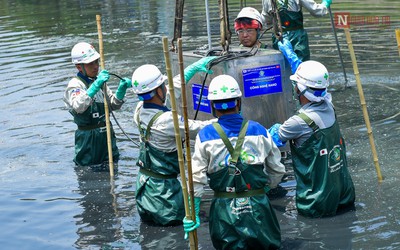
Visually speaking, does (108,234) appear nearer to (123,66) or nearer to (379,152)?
(379,152)

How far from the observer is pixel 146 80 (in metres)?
8.23

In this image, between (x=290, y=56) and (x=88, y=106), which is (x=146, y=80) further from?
(x=88, y=106)

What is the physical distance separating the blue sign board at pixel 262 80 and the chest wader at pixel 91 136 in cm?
222

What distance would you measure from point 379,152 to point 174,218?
3.36m

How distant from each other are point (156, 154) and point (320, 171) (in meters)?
1.73

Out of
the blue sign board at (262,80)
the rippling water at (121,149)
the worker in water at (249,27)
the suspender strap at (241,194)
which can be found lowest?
the rippling water at (121,149)

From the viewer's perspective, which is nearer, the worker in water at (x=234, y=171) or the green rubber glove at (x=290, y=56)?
the worker in water at (x=234, y=171)

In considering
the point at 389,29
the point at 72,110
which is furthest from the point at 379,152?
the point at 389,29

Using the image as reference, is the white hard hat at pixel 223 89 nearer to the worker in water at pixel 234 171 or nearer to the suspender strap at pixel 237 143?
the worker in water at pixel 234 171

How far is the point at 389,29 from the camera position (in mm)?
18953

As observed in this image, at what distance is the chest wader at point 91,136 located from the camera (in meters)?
10.7

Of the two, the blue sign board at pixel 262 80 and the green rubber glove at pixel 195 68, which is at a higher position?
the green rubber glove at pixel 195 68

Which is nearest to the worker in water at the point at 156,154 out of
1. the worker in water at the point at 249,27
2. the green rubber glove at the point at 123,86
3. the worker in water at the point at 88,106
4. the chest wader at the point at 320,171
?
the chest wader at the point at 320,171

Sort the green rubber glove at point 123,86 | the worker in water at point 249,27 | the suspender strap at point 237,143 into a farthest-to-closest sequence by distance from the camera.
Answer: the worker in water at point 249,27 → the green rubber glove at point 123,86 → the suspender strap at point 237,143
